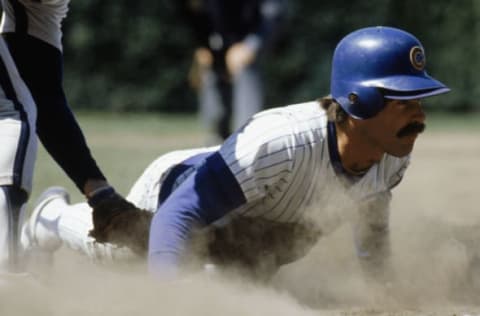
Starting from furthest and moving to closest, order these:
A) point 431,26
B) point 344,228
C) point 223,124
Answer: point 431,26
point 223,124
point 344,228

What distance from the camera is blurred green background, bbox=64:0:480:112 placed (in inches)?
583

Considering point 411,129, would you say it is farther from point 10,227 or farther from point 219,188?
point 10,227

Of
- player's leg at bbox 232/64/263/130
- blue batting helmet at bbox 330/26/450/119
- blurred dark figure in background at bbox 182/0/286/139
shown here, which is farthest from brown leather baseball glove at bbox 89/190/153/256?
player's leg at bbox 232/64/263/130

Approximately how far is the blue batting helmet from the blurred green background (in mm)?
10982

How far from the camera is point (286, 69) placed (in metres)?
15.2

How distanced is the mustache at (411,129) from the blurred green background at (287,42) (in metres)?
11.1

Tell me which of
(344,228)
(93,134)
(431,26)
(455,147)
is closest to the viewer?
(344,228)

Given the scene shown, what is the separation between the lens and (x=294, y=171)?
374cm

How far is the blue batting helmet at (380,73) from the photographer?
3.68 metres

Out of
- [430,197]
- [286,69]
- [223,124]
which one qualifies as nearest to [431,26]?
[286,69]

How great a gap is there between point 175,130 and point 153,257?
9.06m

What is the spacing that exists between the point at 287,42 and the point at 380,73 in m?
11.4

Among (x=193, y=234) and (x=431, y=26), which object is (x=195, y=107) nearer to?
(x=431, y=26)

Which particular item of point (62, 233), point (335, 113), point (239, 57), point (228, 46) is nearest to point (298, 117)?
point (335, 113)
